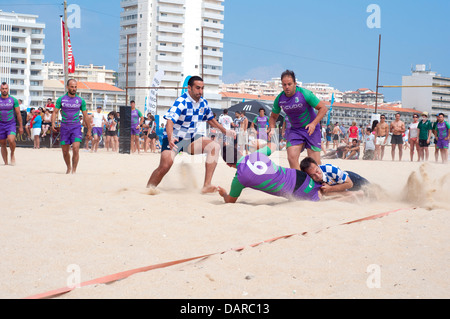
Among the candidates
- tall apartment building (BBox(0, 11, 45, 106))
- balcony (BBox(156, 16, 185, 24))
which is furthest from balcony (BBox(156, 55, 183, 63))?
tall apartment building (BBox(0, 11, 45, 106))

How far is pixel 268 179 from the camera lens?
5.63m

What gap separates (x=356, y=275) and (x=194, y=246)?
1314mm

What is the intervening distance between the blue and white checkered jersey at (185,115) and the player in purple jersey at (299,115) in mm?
1001

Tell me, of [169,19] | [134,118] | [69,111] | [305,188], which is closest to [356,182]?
[305,188]

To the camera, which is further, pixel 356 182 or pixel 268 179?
pixel 356 182

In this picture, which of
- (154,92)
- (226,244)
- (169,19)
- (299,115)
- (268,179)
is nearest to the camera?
(226,244)

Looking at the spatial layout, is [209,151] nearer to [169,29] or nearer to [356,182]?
[356,182]

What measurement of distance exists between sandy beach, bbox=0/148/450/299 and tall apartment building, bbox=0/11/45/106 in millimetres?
108029

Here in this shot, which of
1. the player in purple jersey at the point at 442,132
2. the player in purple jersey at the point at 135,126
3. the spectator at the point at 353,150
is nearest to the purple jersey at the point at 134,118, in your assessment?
the player in purple jersey at the point at 135,126

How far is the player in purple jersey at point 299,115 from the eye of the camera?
6.68 meters

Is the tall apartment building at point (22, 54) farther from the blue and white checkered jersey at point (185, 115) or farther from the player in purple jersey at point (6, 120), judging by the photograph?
the blue and white checkered jersey at point (185, 115)

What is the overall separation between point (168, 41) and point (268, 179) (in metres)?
115

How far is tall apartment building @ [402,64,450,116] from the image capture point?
489 feet

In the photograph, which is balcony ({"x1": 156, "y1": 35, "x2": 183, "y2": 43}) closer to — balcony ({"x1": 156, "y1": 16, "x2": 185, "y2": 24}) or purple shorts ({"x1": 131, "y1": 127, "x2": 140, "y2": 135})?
balcony ({"x1": 156, "y1": 16, "x2": 185, "y2": 24})
